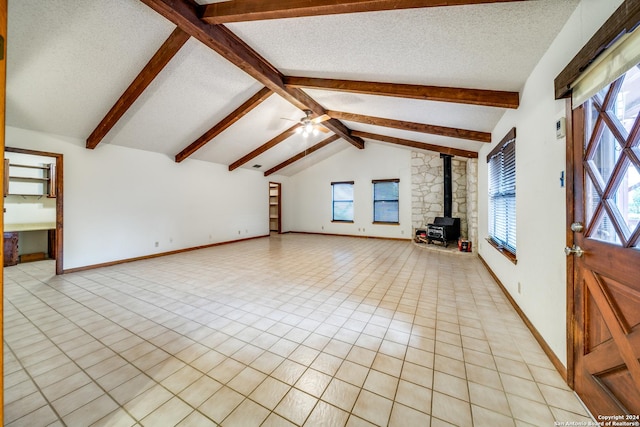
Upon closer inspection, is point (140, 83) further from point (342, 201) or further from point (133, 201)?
point (342, 201)

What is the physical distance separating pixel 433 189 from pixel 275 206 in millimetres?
6268

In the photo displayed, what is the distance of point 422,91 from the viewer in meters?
2.97

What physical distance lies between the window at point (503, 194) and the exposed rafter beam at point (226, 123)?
3.75 m

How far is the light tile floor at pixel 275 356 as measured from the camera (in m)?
1.43

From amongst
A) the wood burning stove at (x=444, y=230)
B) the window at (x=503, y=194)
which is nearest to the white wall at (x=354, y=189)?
the wood burning stove at (x=444, y=230)

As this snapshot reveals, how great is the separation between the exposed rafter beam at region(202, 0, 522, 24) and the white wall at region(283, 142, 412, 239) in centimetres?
608

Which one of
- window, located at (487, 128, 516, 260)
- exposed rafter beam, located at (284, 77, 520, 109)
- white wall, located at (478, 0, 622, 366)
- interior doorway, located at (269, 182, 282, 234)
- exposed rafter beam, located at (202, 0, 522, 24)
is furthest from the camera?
interior doorway, located at (269, 182, 282, 234)

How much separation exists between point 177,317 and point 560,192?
12.2 ft

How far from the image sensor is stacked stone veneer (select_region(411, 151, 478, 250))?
21.1ft

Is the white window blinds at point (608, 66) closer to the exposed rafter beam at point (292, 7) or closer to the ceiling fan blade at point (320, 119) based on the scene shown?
the exposed rafter beam at point (292, 7)

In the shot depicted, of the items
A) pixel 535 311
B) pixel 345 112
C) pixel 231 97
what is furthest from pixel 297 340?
pixel 345 112

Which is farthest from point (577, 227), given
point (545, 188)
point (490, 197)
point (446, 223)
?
point (446, 223)

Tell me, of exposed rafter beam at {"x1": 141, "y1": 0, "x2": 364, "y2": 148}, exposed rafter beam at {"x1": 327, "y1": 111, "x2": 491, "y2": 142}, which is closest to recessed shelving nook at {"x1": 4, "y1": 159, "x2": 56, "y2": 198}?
exposed rafter beam at {"x1": 141, "y1": 0, "x2": 364, "y2": 148}

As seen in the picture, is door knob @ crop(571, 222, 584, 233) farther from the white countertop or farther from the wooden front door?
the white countertop
